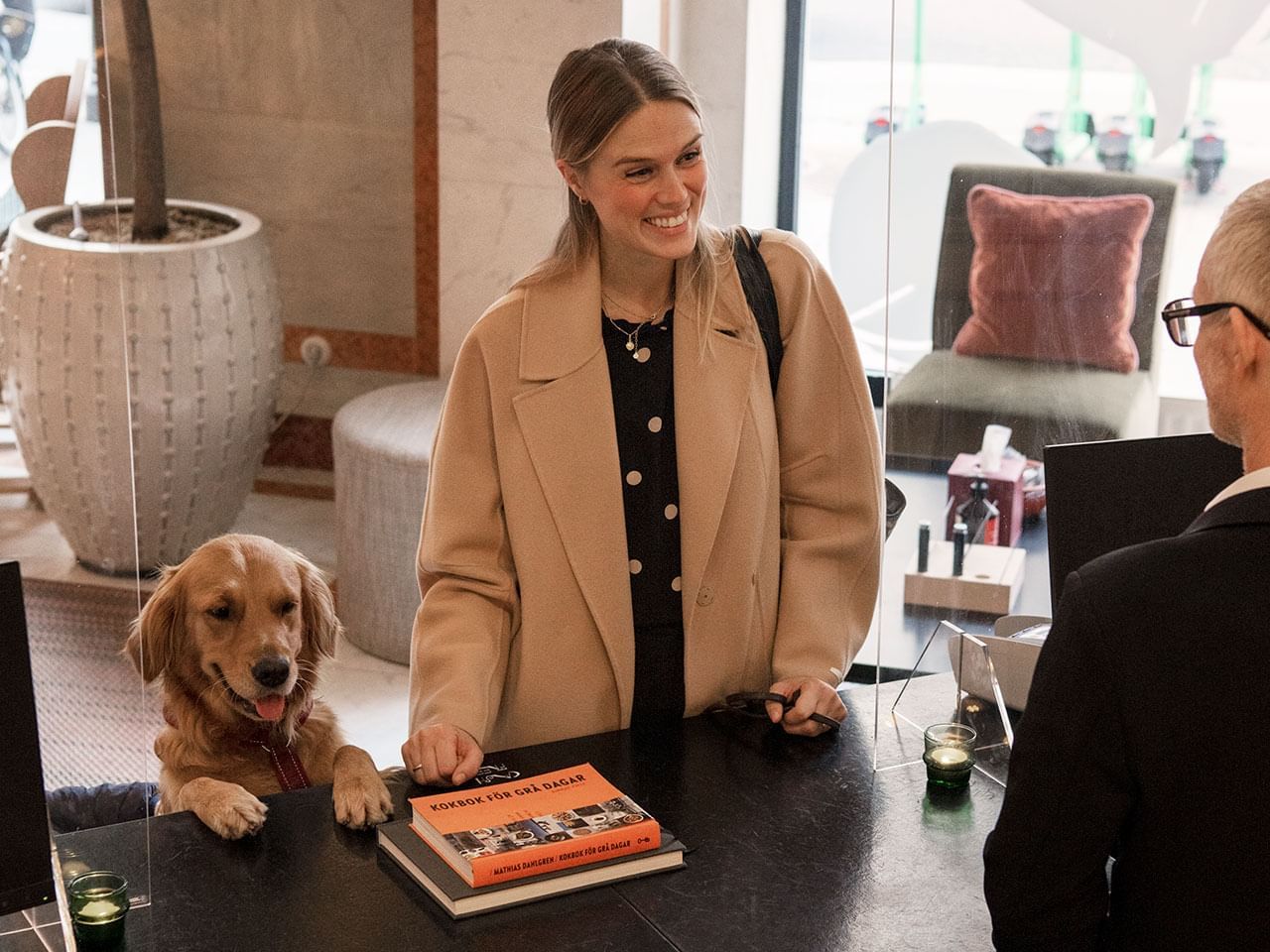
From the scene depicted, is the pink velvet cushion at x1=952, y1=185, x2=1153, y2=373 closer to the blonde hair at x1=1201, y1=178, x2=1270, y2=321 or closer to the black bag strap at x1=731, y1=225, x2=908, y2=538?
the black bag strap at x1=731, y1=225, x2=908, y2=538

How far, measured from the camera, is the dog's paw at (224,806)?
1641 mm

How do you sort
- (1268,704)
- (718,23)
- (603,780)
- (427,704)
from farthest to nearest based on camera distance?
(718,23), (427,704), (603,780), (1268,704)

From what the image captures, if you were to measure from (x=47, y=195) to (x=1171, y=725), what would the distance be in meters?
1.17

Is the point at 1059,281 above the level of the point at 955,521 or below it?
above

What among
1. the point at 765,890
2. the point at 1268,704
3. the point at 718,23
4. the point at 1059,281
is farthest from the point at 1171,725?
the point at 718,23

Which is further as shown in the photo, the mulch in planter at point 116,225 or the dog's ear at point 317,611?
the dog's ear at point 317,611

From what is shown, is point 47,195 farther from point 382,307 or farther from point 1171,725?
point 382,307

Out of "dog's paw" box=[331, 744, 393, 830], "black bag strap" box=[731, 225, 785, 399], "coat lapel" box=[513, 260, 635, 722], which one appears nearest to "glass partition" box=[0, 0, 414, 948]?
"dog's paw" box=[331, 744, 393, 830]

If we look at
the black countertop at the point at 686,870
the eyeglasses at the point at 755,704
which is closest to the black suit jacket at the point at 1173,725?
the black countertop at the point at 686,870

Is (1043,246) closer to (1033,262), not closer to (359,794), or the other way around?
(1033,262)

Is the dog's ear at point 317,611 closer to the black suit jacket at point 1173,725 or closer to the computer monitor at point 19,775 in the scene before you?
the computer monitor at point 19,775

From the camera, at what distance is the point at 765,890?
155cm

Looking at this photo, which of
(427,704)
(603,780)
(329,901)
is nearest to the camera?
(329,901)

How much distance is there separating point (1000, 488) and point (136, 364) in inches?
46.5
